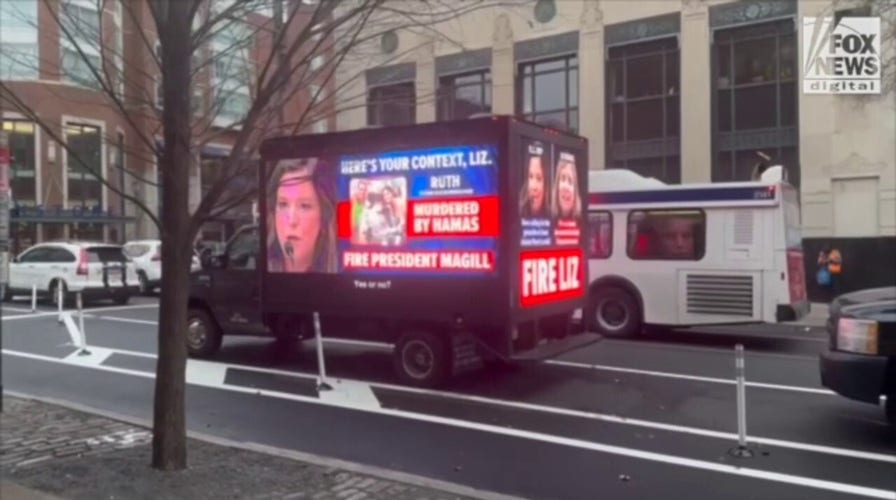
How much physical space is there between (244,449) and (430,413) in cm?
239

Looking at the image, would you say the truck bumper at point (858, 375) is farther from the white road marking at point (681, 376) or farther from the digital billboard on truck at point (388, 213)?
the digital billboard on truck at point (388, 213)

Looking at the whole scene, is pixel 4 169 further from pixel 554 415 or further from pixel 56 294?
pixel 56 294

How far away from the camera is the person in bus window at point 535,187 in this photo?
9.62m

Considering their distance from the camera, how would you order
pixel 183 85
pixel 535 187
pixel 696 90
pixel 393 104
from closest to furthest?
1. pixel 183 85
2. pixel 393 104
3. pixel 535 187
4. pixel 696 90

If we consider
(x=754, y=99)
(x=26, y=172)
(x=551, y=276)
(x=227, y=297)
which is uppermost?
(x=754, y=99)

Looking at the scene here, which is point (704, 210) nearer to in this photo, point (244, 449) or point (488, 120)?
point (488, 120)

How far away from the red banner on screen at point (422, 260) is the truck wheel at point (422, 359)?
86cm

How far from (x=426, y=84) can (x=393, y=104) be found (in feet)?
13.4

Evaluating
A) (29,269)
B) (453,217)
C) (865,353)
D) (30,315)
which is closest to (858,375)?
(865,353)

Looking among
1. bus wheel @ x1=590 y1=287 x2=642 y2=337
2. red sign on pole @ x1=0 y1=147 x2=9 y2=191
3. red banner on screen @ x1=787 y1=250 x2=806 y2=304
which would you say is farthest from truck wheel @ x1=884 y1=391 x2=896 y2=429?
bus wheel @ x1=590 y1=287 x2=642 y2=337

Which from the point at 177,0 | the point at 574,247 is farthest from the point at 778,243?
the point at 177,0

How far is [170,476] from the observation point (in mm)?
6020

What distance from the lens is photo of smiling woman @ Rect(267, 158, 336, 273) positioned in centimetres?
1070

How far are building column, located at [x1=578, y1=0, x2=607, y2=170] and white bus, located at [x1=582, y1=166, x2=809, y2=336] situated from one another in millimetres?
11875
